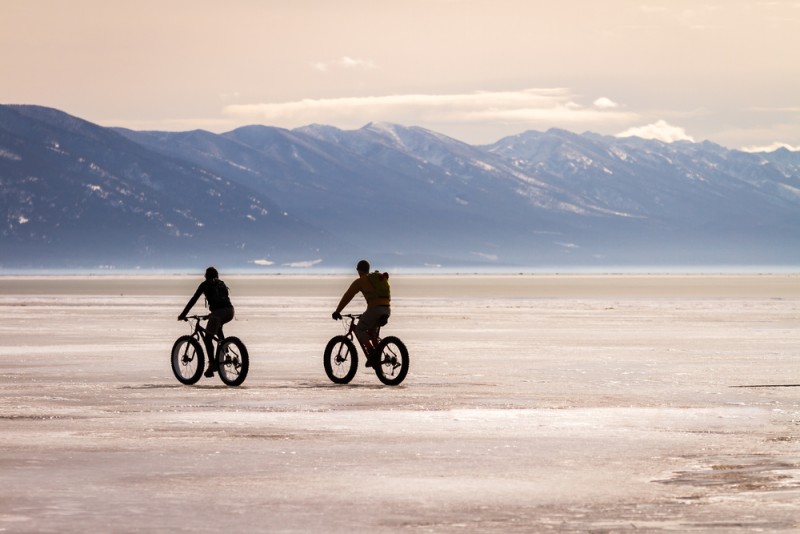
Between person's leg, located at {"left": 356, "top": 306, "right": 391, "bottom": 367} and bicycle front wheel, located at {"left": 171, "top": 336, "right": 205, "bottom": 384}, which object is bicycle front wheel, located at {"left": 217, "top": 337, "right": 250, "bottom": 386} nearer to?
bicycle front wheel, located at {"left": 171, "top": 336, "right": 205, "bottom": 384}

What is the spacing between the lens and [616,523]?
1245cm

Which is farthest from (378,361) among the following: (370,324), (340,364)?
(340,364)

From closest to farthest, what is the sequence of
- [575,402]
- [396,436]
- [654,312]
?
1. [396,436]
2. [575,402]
3. [654,312]

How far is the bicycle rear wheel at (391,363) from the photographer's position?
27.2 metres

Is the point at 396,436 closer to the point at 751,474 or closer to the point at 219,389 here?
the point at 751,474

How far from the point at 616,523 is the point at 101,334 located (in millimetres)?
35936

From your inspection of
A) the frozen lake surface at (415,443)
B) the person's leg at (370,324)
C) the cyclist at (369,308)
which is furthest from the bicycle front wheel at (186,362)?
the person's leg at (370,324)

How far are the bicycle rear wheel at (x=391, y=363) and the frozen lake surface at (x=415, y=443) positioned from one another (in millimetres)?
351

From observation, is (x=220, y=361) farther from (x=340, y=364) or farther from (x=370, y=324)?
(x=370, y=324)

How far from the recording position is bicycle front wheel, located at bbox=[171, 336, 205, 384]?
27.3m

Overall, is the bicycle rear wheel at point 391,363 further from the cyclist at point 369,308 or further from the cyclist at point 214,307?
the cyclist at point 214,307

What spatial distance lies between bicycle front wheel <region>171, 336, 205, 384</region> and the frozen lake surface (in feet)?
0.91

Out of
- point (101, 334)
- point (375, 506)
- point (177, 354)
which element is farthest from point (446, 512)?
point (101, 334)

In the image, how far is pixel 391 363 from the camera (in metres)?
27.5
